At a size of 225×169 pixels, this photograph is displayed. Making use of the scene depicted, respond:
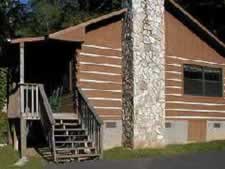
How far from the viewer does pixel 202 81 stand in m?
26.2

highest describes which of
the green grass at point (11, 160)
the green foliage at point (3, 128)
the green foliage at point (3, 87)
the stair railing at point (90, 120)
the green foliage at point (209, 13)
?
the green foliage at point (209, 13)

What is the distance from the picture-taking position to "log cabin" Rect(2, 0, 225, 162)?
2028 centimetres

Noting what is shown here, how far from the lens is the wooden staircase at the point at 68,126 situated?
62.5ft

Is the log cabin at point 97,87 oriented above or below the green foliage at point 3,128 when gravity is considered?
above

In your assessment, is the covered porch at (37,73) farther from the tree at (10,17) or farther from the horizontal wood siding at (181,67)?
the tree at (10,17)

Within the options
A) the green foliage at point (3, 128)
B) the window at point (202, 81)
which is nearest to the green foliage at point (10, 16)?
the green foliage at point (3, 128)

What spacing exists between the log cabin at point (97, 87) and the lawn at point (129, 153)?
56 cm

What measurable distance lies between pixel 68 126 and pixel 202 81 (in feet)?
25.6

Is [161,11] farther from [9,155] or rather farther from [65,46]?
[9,155]

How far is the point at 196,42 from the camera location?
2612 cm

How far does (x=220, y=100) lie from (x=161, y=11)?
5.80 metres

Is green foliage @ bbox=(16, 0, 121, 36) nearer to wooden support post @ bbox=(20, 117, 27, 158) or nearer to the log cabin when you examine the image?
the log cabin

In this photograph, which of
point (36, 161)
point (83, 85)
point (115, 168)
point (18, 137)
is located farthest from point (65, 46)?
point (115, 168)

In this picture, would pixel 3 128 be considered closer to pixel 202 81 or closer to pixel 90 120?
pixel 90 120
